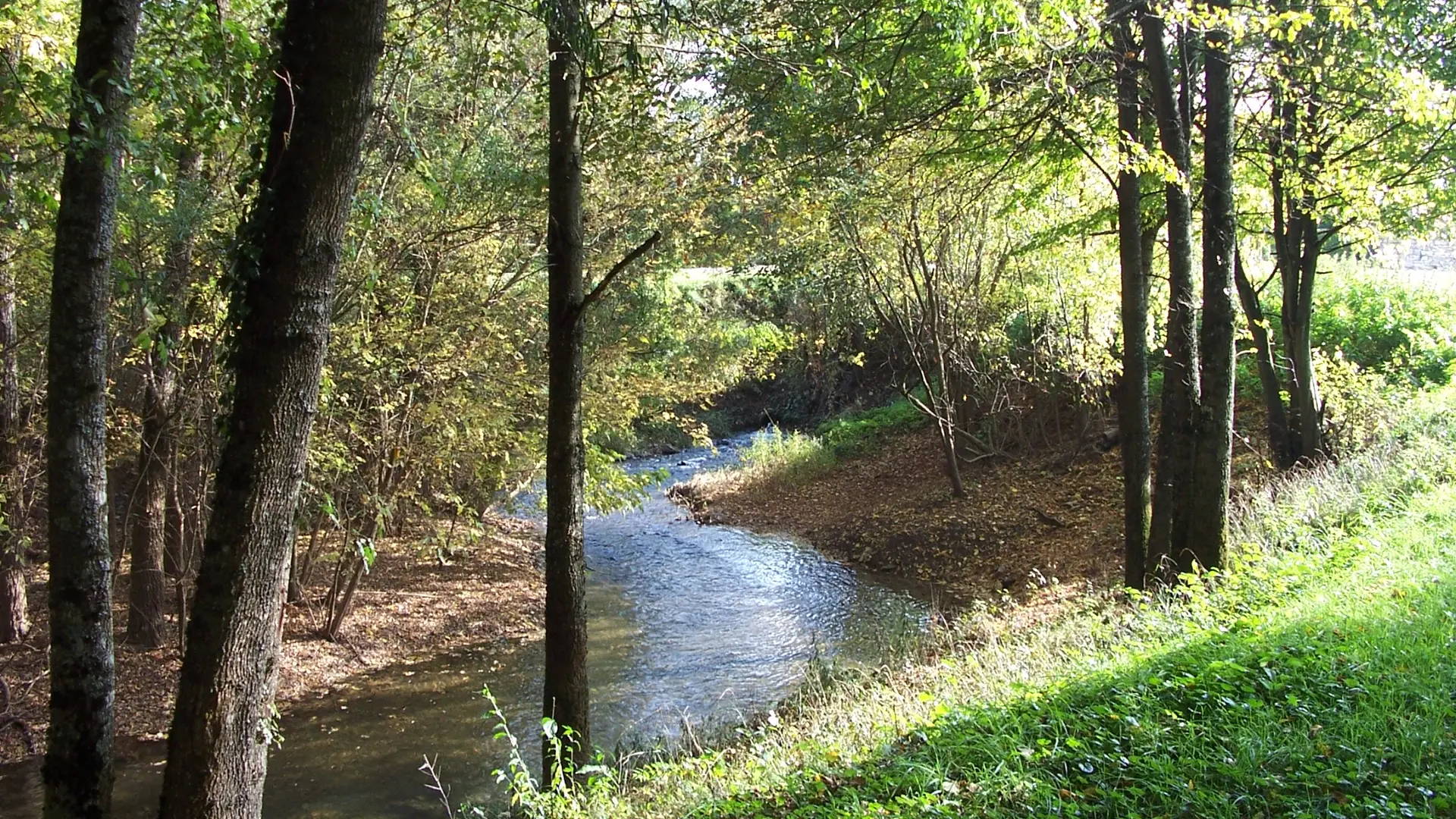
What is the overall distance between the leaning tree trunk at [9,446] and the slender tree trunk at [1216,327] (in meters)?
9.44

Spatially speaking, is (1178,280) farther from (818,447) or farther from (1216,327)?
(818,447)

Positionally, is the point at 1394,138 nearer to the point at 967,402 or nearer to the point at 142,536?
the point at 967,402

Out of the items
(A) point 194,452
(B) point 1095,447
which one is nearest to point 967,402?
(B) point 1095,447

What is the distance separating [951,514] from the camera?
14.3 m

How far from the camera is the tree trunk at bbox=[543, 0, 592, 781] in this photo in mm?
5832

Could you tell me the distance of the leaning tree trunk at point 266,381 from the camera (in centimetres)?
317

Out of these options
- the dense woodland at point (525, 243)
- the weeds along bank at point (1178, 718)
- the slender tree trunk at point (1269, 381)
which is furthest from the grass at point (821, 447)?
the weeds along bank at point (1178, 718)

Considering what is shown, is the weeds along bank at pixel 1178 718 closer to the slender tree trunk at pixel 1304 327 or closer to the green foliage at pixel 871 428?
the slender tree trunk at pixel 1304 327

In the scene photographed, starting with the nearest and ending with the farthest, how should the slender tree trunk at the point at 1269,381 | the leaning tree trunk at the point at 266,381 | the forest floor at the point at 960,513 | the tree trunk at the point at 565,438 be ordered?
the leaning tree trunk at the point at 266,381, the tree trunk at the point at 565,438, the slender tree trunk at the point at 1269,381, the forest floor at the point at 960,513

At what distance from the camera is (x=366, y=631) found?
402 inches

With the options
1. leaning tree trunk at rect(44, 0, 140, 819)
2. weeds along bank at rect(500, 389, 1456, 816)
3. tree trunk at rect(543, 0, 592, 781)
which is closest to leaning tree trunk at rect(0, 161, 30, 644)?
leaning tree trunk at rect(44, 0, 140, 819)

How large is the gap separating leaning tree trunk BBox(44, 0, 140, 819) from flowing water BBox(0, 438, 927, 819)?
9.70ft

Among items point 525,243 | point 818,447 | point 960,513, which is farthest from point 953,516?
point 525,243

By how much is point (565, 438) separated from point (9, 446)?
5.62m
